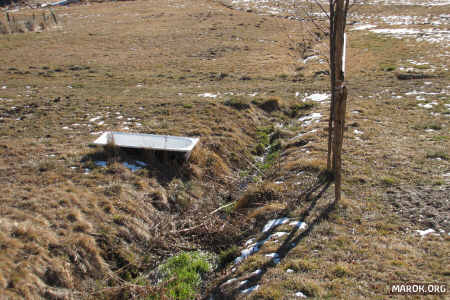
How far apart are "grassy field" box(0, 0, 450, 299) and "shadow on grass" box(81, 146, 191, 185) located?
0.04 meters

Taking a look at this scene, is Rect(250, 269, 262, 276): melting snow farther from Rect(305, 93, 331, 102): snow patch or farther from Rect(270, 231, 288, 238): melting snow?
Rect(305, 93, 331, 102): snow patch

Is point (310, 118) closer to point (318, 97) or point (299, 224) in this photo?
point (318, 97)

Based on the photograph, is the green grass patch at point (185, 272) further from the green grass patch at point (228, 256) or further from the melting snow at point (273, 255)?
the melting snow at point (273, 255)

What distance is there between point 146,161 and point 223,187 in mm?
2285

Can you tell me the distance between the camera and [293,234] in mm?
6484

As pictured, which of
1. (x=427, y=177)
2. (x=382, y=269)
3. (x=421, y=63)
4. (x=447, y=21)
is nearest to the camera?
(x=382, y=269)

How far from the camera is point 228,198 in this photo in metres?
9.16

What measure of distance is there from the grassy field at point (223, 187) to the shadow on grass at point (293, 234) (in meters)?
0.03

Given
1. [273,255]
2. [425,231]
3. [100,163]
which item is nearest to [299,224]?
[273,255]

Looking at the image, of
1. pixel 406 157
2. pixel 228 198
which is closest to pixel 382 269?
pixel 228 198

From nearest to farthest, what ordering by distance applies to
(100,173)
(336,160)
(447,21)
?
(336,160) < (100,173) < (447,21)

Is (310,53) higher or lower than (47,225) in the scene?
higher

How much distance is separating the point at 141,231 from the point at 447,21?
3943 centimetres

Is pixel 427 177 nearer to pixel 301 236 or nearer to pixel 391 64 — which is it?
pixel 301 236
